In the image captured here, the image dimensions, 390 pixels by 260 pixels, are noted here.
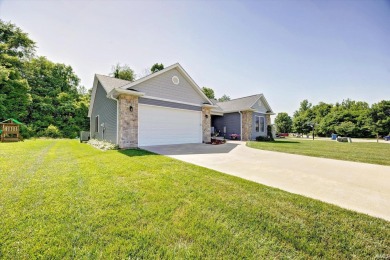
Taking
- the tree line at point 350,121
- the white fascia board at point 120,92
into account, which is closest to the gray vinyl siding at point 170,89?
the white fascia board at point 120,92

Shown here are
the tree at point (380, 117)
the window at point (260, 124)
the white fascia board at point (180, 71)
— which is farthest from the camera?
the tree at point (380, 117)

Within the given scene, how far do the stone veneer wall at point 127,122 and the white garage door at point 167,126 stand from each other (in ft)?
1.07

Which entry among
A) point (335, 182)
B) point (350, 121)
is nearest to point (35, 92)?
point (335, 182)

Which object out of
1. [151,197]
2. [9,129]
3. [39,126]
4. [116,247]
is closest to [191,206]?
[151,197]

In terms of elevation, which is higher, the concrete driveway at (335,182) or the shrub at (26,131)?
the shrub at (26,131)

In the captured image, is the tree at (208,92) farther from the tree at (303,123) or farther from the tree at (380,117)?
the tree at (380,117)

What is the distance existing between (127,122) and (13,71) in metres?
20.5

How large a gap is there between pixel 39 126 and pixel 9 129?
966 cm

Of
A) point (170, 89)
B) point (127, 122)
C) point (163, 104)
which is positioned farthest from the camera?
point (170, 89)

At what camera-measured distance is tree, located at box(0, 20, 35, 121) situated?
17938 mm

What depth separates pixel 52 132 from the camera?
20.7 m

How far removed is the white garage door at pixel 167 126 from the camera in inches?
377

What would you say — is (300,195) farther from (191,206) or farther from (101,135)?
(101,135)

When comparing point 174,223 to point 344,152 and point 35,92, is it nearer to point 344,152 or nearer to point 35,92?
point 344,152
